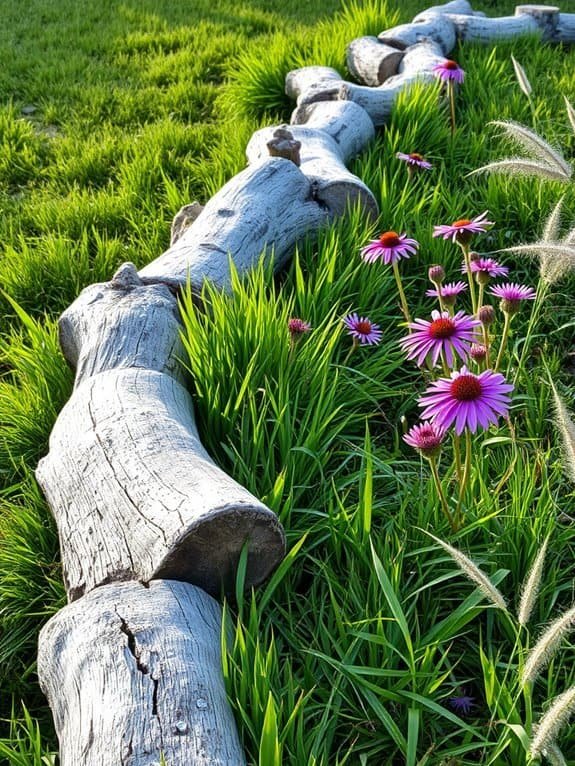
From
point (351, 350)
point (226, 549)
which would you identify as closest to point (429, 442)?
point (226, 549)

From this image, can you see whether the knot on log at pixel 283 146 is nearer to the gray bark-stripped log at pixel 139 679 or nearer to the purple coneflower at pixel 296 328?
the purple coneflower at pixel 296 328

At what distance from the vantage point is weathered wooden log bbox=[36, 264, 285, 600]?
5.36 feet

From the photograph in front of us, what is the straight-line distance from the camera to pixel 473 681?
1.71 m

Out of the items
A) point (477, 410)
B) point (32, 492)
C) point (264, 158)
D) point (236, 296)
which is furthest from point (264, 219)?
point (477, 410)

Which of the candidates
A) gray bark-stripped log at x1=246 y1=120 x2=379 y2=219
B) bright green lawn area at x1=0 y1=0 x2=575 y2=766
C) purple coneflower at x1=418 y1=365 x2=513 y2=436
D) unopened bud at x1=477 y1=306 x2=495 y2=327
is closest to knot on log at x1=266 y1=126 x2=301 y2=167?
gray bark-stripped log at x1=246 y1=120 x2=379 y2=219

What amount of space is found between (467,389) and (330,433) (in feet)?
1.98

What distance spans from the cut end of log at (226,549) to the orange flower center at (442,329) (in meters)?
0.60

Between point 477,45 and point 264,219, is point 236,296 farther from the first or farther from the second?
point 477,45

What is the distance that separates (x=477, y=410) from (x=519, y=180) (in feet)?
6.99

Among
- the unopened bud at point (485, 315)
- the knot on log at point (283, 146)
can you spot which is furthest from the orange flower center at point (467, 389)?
the knot on log at point (283, 146)

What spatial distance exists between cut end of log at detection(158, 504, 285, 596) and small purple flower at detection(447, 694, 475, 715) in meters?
0.46

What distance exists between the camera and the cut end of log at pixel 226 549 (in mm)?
1600

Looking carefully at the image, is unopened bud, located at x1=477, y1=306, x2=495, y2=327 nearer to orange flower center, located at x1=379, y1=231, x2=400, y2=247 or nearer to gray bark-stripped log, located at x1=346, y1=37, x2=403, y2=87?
orange flower center, located at x1=379, y1=231, x2=400, y2=247

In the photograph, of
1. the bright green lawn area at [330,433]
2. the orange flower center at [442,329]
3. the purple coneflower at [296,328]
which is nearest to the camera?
the bright green lawn area at [330,433]
